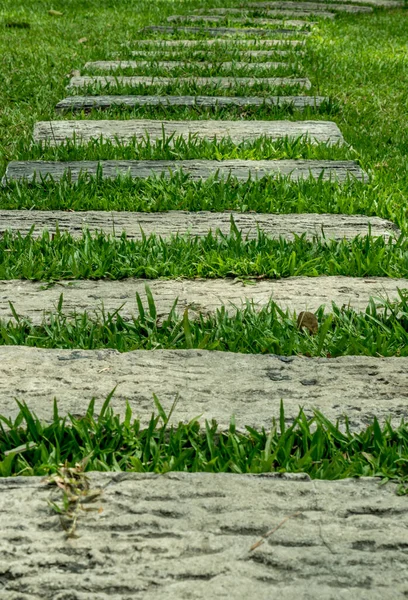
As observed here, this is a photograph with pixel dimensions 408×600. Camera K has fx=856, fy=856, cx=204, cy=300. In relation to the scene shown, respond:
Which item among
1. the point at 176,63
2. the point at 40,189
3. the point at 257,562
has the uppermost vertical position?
the point at 176,63

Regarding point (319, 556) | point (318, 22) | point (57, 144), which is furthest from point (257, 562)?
point (318, 22)

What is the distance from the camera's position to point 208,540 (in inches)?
53.5

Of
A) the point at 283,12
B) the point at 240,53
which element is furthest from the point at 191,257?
the point at 283,12

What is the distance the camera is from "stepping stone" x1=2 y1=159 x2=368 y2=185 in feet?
11.8

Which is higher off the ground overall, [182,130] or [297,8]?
[297,8]

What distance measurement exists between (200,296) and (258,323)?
0.30m

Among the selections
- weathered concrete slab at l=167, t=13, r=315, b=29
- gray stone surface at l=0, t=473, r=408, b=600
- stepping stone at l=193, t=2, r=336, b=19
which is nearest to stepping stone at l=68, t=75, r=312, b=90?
weathered concrete slab at l=167, t=13, r=315, b=29

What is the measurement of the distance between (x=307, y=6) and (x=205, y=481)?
28.6 ft

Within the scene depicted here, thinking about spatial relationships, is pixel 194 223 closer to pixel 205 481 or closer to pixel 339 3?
pixel 205 481

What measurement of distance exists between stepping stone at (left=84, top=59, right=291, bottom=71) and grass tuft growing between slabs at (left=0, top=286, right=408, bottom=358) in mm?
3579

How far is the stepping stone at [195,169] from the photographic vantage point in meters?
3.61

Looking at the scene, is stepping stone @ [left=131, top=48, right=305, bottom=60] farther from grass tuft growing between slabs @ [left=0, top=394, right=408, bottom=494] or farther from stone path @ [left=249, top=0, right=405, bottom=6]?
grass tuft growing between slabs @ [left=0, top=394, right=408, bottom=494]

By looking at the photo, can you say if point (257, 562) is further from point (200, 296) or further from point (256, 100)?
point (256, 100)

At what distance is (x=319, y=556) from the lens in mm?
1325
